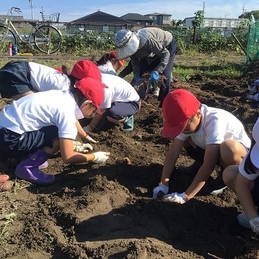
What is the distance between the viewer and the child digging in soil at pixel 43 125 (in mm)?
3395

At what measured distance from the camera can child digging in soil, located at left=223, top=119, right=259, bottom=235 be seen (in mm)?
2531

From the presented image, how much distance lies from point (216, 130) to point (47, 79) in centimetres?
206

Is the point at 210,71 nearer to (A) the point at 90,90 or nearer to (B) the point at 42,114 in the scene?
(A) the point at 90,90

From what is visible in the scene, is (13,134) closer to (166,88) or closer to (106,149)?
(106,149)

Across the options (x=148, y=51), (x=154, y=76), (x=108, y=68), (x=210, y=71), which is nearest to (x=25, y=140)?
(x=108, y=68)

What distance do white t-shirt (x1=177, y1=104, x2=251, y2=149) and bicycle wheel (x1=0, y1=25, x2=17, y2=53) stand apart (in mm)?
13124

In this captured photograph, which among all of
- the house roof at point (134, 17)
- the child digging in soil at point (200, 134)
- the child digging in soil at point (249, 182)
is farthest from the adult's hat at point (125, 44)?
the house roof at point (134, 17)

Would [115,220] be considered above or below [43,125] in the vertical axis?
below

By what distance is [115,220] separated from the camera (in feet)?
9.36

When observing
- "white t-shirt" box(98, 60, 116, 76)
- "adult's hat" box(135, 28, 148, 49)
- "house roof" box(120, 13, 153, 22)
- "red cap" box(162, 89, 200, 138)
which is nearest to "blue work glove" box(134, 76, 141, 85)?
"adult's hat" box(135, 28, 148, 49)

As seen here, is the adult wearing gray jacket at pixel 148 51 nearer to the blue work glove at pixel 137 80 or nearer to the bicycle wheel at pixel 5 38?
the blue work glove at pixel 137 80

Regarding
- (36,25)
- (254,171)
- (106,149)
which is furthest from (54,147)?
(36,25)

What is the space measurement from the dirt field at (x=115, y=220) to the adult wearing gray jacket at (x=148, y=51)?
198 cm

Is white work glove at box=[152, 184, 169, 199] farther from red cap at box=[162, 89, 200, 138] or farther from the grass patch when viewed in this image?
the grass patch
